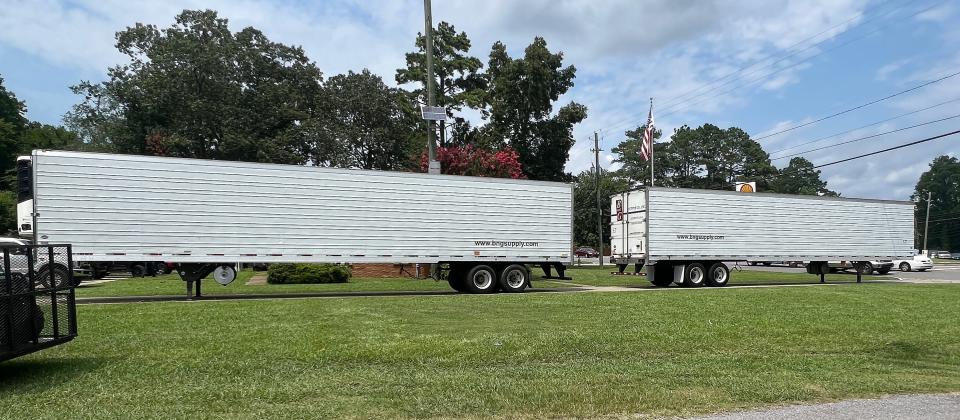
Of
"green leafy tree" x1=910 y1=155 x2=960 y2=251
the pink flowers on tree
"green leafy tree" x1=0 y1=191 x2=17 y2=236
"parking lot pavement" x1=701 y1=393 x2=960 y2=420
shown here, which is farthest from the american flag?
"green leafy tree" x1=910 y1=155 x2=960 y2=251

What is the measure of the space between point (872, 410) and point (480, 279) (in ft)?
Result: 47.8

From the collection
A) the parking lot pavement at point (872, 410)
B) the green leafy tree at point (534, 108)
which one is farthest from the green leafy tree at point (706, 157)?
the parking lot pavement at point (872, 410)

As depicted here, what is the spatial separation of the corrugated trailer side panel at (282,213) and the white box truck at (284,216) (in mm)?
27

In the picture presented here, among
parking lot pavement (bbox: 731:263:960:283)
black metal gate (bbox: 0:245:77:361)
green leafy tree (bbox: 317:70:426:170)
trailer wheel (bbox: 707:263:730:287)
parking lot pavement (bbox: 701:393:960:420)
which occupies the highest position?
green leafy tree (bbox: 317:70:426:170)

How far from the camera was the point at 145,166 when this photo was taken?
1631 centimetres

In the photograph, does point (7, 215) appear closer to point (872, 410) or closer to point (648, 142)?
point (648, 142)

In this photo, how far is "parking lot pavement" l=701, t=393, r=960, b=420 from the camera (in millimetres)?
5508

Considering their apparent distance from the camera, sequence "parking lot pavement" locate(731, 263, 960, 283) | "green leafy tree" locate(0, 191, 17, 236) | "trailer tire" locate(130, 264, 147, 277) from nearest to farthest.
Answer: "trailer tire" locate(130, 264, 147, 277)
"parking lot pavement" locate(731, 263, 960, 283)
"green leafy tree" locate(0, 191, 17, 236)

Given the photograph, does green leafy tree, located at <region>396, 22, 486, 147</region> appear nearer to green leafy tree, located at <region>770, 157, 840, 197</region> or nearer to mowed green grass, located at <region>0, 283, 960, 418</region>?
mowed green grass, located at <region>0, 283, 960, 418</region>

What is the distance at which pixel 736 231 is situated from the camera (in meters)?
24.3

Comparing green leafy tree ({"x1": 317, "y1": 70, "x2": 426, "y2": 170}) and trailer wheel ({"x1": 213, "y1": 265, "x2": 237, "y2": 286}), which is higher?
green leafy tree ({"x1": 317, "y1": 70, "x2": 426, "y2": 170})

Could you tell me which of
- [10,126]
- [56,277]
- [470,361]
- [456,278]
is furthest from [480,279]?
[10,126]

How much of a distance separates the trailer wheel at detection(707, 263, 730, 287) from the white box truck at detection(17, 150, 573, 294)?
6.51 meters

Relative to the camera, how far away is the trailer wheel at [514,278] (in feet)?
65.7
